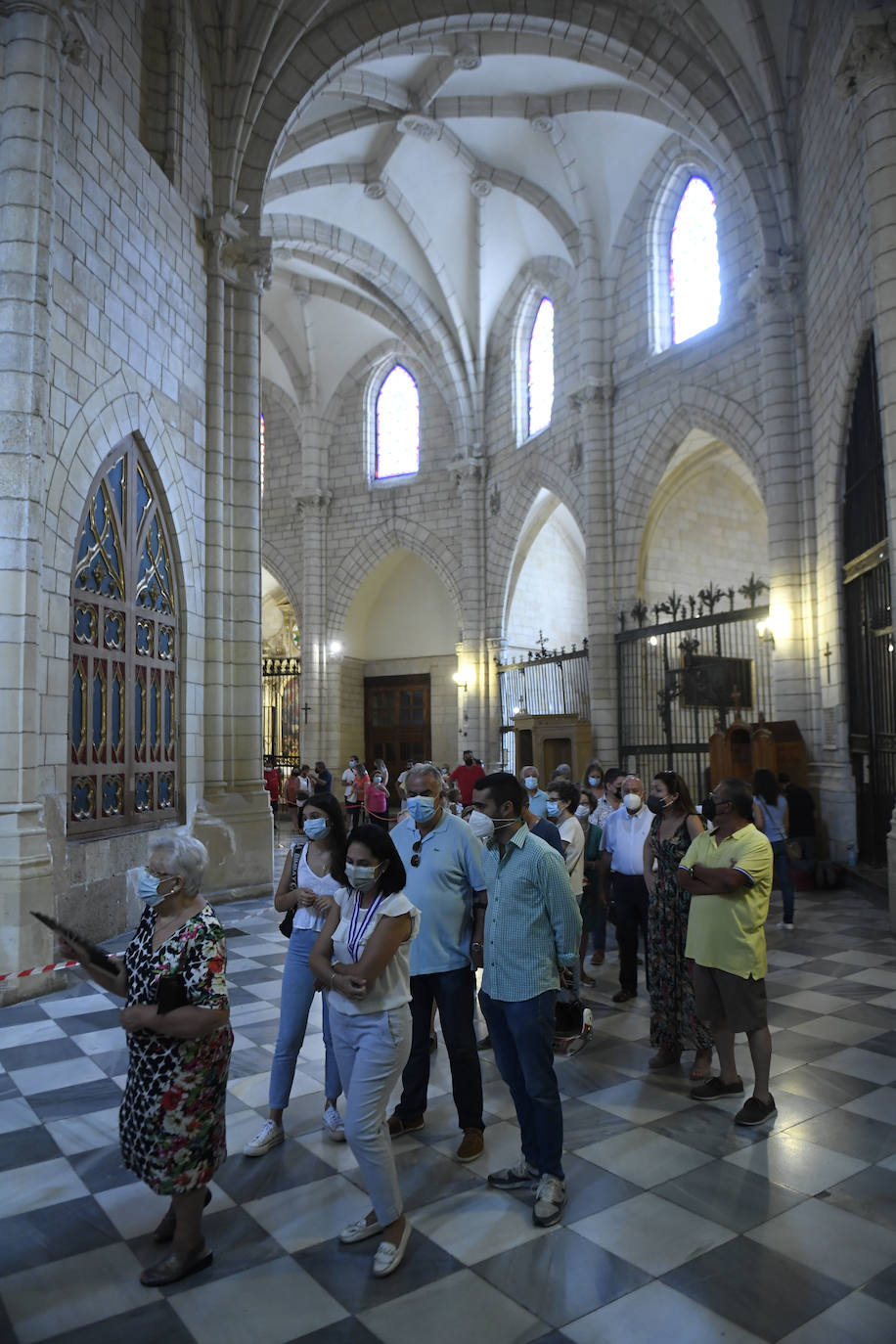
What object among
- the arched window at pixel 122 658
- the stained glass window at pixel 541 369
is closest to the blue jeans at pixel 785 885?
the arched window at pixel 122 658

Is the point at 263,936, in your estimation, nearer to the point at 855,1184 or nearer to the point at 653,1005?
the point at 653,1005

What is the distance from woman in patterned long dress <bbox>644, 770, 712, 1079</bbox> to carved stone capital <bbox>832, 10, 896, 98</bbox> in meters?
6.75

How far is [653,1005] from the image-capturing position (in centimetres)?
475

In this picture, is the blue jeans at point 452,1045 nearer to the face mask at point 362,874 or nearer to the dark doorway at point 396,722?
the face mask at point 362,874

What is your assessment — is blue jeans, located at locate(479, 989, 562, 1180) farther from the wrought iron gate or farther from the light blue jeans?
the wrought iron gate

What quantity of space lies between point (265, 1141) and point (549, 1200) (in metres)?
1.22

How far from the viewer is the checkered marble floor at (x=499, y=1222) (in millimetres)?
2609

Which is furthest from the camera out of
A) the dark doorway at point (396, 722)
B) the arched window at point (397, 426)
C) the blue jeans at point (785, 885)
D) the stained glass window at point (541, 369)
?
the dark doorway at point (396, 722)

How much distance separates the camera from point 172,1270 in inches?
110

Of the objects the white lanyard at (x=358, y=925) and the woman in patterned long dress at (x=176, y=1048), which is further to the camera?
the white lanyard at (x=358, y=925)

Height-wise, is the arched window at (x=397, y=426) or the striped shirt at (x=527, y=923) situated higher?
the arched window at (x=397, y=426)

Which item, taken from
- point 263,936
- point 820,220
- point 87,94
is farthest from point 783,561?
point 87,94

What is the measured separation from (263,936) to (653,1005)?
165 inches

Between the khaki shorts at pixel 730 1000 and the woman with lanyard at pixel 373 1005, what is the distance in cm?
167
